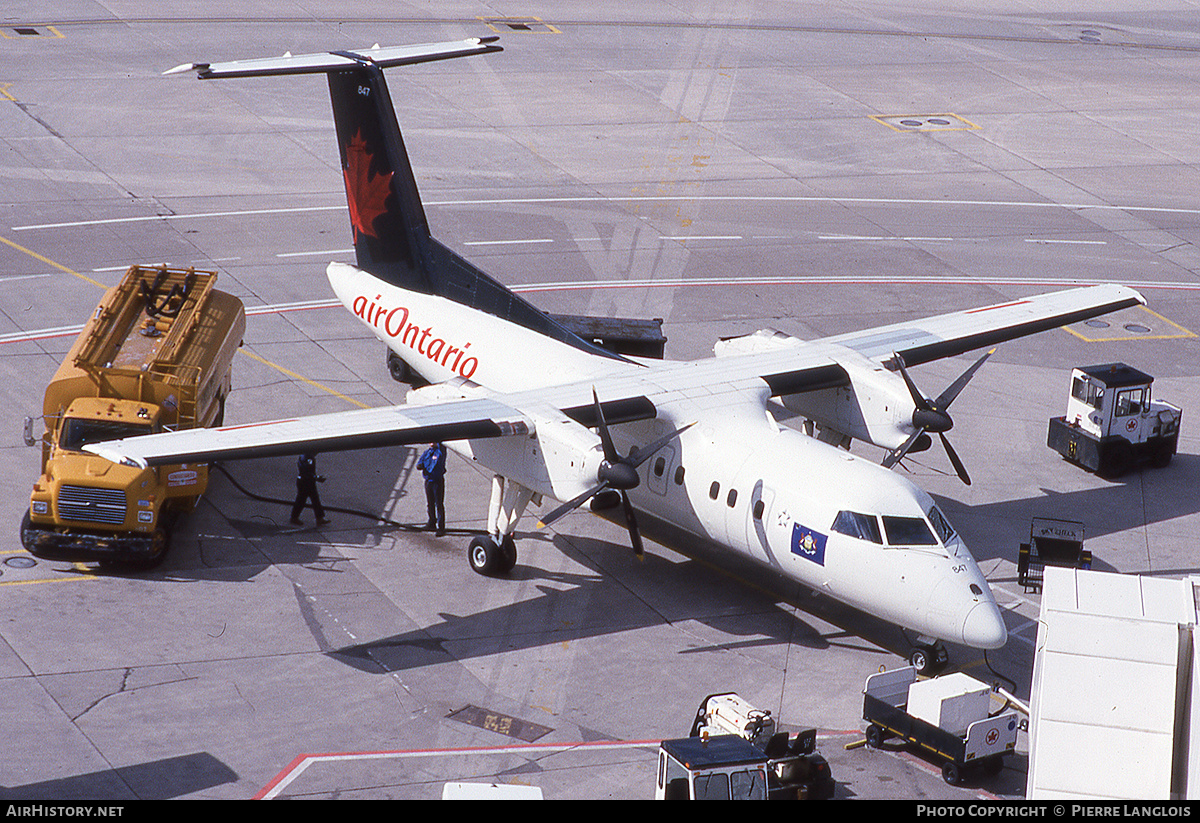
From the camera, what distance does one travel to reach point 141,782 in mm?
21031

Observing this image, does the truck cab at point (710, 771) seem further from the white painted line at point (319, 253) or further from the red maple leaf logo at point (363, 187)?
the white painted line at point (319, 253)

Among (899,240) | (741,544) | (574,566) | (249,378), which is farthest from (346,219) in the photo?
(741,544)

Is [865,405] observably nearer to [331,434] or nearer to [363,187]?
[331,434]

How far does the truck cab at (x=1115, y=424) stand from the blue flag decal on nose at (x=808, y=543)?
1139 centimetres

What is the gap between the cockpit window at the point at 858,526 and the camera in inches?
974

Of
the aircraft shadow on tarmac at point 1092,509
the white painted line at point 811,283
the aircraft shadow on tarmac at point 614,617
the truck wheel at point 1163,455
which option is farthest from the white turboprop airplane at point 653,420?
the white painted line at point 811,283

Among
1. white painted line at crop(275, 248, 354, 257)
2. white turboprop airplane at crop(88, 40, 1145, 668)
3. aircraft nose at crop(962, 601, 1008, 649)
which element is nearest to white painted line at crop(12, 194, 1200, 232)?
white painted line at crop(275, 248, 354, 257)

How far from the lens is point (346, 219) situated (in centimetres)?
4734

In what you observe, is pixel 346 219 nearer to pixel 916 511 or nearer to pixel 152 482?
pixel 152 482

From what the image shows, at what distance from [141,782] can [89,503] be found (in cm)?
734

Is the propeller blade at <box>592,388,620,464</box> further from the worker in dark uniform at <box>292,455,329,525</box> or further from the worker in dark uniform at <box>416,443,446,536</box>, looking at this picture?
the worker in dark uniform at <box>292,455,329,525</box>

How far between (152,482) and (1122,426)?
22018 millimetres

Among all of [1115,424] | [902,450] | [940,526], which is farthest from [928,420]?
[1115,424]

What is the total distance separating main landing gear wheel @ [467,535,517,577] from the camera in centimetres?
2800
